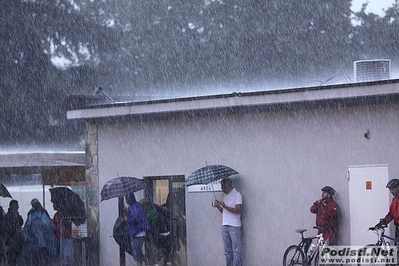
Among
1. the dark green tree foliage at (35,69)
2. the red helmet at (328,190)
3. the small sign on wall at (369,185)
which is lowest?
the red helmet at (328,190)

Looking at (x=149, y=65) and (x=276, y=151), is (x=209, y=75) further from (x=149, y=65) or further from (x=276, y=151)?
(x=276, y=151)

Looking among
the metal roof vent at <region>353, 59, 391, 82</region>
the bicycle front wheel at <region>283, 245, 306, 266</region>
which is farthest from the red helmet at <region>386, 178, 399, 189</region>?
the metal roof vent at <region>353, 59, 391, 82</region>

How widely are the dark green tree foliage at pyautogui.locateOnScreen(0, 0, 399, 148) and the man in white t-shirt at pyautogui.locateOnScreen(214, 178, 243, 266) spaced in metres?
19.1

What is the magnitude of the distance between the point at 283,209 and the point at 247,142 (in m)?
1.52

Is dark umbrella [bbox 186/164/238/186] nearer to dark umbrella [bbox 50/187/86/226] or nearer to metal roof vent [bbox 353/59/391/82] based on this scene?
metal roof vent [bbox 353/59/391/82]

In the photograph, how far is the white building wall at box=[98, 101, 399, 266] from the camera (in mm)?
15750

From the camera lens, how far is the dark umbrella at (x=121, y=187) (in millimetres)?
16703

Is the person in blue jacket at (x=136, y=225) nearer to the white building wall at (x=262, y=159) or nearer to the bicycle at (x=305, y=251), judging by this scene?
the white building wall at (x=262, y=159)

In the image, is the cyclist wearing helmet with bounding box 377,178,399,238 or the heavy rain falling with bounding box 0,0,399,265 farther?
the heavy rain falling with bounding box 0,0,399,265

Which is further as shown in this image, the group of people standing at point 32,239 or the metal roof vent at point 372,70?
the group of people standing at point 32,239

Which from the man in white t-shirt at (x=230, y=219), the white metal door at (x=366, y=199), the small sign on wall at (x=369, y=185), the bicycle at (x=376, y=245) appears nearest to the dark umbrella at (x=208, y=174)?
the man in white t-shirt at (x=230, y=219)

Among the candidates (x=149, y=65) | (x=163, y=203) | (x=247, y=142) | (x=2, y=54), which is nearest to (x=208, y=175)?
(x=247, y=142)

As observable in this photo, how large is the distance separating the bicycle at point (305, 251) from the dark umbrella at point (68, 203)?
19.7ft

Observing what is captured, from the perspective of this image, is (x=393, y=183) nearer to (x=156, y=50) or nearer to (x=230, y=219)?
(x=230, y=219)
